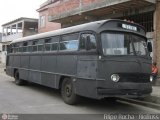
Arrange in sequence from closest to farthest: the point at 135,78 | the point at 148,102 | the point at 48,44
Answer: the point at 135,78
the point at 148,102
the point at 48,44

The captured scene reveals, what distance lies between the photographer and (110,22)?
29.6ft

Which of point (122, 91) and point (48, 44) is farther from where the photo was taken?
point (48, 44)

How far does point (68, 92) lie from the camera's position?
10.1 metres

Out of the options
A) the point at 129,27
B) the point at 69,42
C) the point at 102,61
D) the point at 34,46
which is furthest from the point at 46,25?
the point at 102,61

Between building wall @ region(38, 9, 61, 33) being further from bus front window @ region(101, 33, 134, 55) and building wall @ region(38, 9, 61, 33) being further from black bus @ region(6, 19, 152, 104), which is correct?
bus front window @ region(101, 33, 134, 55)

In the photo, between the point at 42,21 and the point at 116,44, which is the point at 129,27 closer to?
the point at 116,44

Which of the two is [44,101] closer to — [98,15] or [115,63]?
[115,63]

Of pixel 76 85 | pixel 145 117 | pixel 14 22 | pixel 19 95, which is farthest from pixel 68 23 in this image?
pixel 14 22

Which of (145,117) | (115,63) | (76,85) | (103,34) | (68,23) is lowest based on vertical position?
(145,117)

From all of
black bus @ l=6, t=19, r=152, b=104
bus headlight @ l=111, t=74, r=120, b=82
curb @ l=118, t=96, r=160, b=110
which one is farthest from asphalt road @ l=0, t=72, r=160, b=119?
bus headlight @ l=111, t=74, r=120, b=82

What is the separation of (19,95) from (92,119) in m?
4.99

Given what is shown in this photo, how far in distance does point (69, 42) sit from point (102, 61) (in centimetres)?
230

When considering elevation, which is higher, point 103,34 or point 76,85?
point 103,34

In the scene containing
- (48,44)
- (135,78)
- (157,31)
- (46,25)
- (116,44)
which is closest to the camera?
(135,78)
